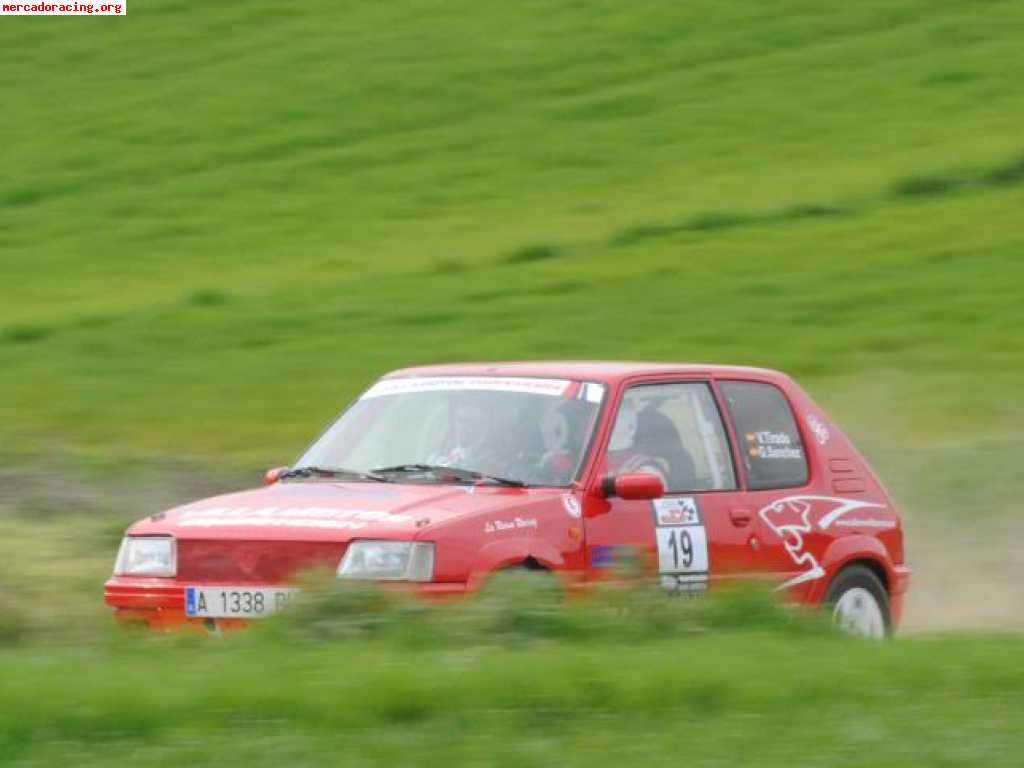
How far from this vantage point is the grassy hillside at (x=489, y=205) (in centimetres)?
1909

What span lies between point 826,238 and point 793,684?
17.7 metres

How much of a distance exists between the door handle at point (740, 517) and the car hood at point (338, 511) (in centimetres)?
99

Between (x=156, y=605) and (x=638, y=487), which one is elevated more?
(x=638, y=487)

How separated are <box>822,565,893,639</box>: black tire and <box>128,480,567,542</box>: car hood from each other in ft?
5.58

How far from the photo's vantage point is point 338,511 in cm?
829

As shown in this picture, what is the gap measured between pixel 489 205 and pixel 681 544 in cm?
1746

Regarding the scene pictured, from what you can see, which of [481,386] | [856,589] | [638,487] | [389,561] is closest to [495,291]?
[856,589]

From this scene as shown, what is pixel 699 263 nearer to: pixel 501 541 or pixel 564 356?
pixel 564 356

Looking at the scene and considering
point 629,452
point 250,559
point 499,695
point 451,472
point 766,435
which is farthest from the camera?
point 766,435

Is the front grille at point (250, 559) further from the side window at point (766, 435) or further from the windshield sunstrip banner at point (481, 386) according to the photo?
the side window at point (766, 435)

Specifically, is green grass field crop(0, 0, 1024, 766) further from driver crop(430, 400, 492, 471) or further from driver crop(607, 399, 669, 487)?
driver crop(430, 400, 492, 471)

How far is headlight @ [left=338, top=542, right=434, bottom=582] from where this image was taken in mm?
7902

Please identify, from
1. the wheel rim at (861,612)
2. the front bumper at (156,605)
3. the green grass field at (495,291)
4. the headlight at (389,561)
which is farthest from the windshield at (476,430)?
the wheel rim at (861,612)

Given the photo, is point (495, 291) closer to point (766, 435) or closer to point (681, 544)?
point (766, 435)
